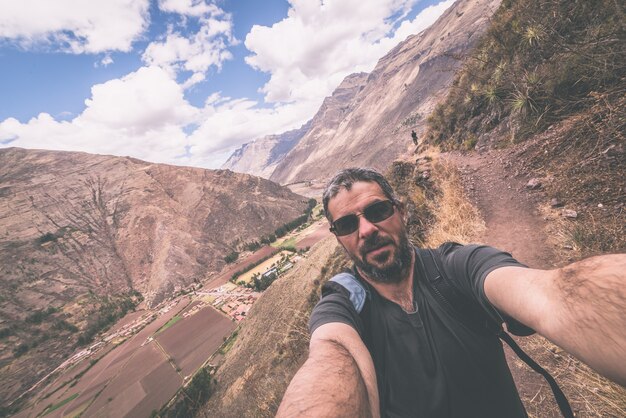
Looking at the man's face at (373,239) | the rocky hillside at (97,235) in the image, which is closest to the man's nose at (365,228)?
the man's face at (373,239)

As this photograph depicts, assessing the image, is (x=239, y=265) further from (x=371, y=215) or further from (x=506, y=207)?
(x=371, y=215)

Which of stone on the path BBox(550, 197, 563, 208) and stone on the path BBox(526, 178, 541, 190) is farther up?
stone on the path BBox(526, 178, 541, 190)

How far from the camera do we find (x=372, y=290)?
7.32ft

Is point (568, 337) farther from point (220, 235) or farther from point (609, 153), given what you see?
point (220, 235)

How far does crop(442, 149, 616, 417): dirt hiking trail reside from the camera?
2.88m

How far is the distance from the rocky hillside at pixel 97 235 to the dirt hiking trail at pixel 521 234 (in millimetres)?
89291

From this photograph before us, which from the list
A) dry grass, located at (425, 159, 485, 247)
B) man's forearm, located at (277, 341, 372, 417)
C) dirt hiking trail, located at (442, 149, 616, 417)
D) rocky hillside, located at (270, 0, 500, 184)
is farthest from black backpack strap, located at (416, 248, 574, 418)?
rocky hillside, located at (270, 0, 500, 184)

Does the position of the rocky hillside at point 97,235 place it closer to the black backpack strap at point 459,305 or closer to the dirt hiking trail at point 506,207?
the dirt hiking trail at point 506,207

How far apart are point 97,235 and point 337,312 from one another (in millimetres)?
124149

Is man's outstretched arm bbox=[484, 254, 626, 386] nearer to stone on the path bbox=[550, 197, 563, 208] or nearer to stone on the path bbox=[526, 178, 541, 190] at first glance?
stone on the path bbox=[550, 197, 563, 208]

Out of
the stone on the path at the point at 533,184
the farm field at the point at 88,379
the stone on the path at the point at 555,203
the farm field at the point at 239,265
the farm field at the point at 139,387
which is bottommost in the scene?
the farm field at the point at 139,387

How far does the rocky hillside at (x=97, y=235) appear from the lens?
67.1 metres

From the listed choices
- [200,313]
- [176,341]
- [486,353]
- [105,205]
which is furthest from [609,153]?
[105,205]

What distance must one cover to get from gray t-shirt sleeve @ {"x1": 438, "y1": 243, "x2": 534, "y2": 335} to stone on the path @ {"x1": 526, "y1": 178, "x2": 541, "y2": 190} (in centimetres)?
554
